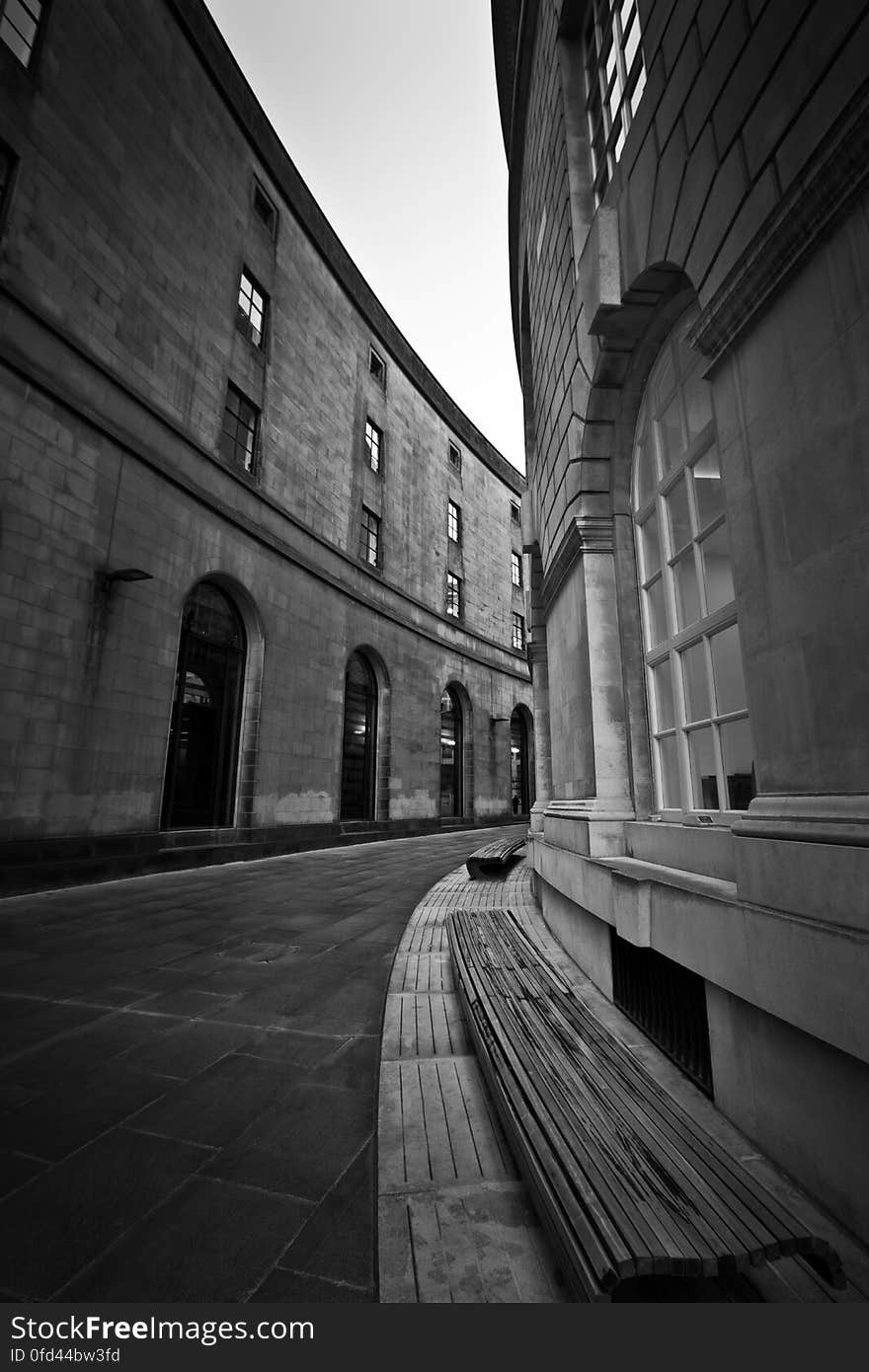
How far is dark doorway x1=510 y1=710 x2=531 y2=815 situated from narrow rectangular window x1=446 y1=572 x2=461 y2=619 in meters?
5.88

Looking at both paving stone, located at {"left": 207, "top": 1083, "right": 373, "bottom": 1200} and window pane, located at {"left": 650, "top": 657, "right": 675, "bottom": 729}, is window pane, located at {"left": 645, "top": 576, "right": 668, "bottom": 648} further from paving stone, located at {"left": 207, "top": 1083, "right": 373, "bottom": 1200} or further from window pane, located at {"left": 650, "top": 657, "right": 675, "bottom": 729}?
paving stone, located at {"left": 207, "top": 1083, "right": 373, "bottom": 1200}

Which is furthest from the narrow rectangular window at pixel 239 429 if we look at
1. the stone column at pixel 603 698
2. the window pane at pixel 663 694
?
the window pane at pixel 663 694

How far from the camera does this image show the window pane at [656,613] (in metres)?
4.25

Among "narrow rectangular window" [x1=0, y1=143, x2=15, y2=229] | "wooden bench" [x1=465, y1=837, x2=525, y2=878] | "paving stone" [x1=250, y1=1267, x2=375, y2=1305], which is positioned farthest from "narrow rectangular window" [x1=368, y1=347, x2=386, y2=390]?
"paving stone" [x1=250, y1=1267, x2=375, y2=1305]

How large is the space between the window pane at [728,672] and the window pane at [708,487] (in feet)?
2.37

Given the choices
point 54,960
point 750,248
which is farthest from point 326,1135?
point 750,248

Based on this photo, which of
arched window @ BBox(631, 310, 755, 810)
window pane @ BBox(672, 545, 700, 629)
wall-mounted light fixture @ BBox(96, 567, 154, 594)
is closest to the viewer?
arched window @ BBox(631, 310, 755, 810)

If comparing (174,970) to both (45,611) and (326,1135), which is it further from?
(45,611)

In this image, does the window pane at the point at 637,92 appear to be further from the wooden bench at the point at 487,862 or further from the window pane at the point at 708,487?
the wooden bench at the point at 487,862

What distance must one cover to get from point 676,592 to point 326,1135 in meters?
3.60

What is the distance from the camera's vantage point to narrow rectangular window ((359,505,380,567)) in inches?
728

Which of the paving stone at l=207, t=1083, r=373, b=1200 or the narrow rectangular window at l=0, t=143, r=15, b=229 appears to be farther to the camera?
the narrow rectangular window at l=0, t=143, r=15, b=229

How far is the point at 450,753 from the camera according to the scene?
76.5 feet

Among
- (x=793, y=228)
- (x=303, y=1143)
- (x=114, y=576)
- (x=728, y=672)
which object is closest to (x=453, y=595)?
(x=114, y=576)
